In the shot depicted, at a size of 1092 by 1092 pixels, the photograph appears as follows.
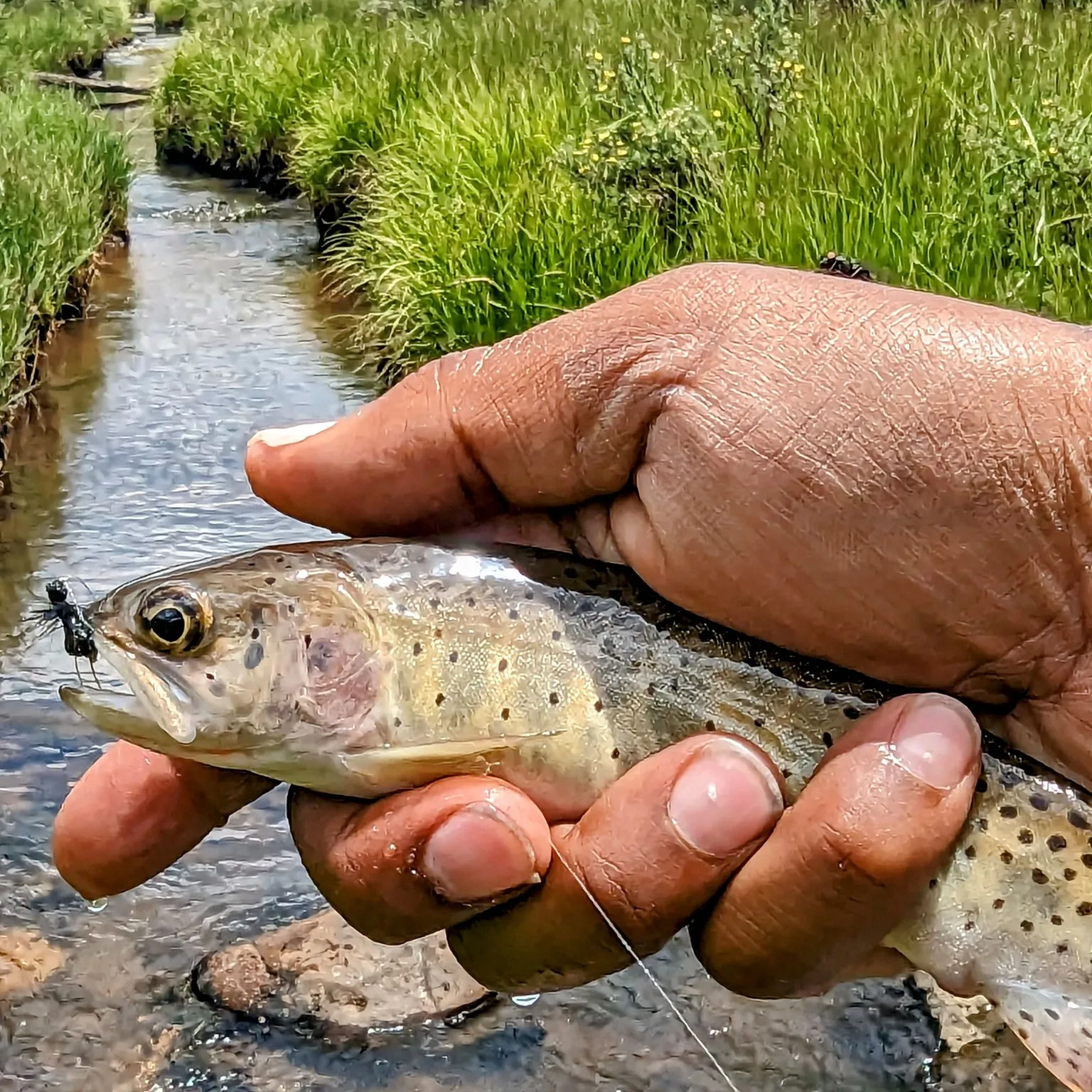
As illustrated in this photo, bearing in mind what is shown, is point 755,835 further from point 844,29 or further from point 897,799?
point 844,29

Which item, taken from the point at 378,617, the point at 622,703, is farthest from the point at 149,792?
the point at 622,703

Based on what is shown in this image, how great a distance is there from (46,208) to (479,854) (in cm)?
1005

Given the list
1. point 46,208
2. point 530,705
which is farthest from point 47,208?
point 530,705

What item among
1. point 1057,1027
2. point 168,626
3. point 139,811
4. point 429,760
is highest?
point 168,626

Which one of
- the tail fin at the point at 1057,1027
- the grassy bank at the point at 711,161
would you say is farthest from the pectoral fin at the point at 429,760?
the grassy bank at the point at 711,161

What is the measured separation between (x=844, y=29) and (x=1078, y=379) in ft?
32.2

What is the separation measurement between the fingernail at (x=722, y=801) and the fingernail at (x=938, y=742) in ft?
0.87

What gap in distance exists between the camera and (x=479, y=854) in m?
2.48

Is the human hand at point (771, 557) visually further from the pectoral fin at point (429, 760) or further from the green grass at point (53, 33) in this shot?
the green grass at point (53, 33)

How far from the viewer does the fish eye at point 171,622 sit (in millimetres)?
2531

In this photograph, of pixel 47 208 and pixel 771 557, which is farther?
pixel 47 208

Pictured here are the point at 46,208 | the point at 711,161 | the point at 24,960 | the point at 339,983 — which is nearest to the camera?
the point at 339,983

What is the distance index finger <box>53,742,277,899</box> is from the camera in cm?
286

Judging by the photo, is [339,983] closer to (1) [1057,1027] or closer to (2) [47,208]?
(1) [1057,1027]
